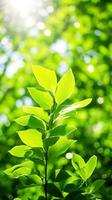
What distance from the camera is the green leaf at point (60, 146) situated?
1257 millimetres

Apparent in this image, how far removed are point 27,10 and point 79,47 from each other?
93.3 inches

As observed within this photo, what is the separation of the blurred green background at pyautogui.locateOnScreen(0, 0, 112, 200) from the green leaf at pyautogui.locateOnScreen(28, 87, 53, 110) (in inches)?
91.1

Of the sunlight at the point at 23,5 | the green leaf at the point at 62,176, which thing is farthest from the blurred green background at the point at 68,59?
the green leaf at the point at 62,176

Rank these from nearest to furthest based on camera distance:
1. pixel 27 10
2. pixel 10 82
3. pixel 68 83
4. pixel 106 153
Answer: pixel 68 83
pixel 106 153
pixel 10 82
pixel 27 10

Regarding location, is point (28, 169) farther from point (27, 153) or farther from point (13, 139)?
point (13, 139)

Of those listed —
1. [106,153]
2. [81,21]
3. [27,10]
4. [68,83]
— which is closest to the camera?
[68,83]

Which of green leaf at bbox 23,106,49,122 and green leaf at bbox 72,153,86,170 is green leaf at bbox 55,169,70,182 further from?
green leaf at bbox 23,106,49,122

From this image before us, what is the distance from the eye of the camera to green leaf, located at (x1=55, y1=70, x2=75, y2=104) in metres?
1.22

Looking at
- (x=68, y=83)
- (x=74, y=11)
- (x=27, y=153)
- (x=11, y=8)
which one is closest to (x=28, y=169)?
(x=27, y=153)

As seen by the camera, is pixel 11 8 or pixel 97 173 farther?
pixel 11 8

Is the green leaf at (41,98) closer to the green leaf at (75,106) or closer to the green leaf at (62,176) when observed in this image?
the green leaf at (75,106)

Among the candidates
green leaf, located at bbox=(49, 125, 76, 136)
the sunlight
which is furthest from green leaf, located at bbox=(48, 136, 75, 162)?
the sunlight

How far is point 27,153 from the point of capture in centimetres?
126

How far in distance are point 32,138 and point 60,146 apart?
0.10m
